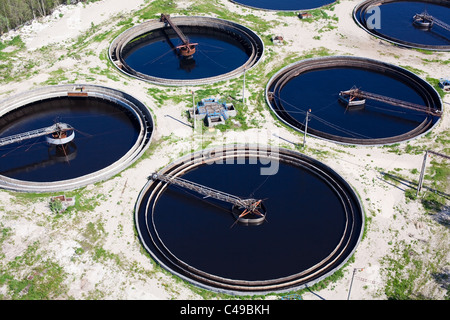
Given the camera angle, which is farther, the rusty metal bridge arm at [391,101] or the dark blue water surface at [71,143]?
the rusty metal bridge arm at [391,101]

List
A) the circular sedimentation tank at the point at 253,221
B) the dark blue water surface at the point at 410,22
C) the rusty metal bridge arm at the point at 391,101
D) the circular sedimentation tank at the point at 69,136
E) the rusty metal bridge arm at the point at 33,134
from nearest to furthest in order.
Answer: the circular sedimentation tank at the point at 253,221 → the circular sedimentation tank at the point at 69,136 → the rusty metal bridge arm at the point at 33,134 → the rusty metal bridge arm at the point at 391,101 → the dark blue water surface at the point at 410,22

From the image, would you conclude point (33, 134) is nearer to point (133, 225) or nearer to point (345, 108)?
point (133, 225)

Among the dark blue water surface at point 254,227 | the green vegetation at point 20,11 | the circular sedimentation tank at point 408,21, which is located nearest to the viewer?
the dark blue water surface at point 254,227

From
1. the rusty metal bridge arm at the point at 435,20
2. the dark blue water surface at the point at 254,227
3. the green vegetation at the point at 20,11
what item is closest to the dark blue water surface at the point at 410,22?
the rusty metal bridge arm at the point at 435,20

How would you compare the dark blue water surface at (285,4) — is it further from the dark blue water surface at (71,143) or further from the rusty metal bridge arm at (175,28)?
the dark blue water surface at (71,143)

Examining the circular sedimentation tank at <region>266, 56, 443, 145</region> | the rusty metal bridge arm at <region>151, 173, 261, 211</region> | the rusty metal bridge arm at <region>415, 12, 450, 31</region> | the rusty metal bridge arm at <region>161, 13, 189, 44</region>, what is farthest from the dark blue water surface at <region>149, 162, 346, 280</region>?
the rusty metal bridge arm at <region>415, 12, 450, 31</region>

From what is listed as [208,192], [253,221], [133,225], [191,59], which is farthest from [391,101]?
[133,225]

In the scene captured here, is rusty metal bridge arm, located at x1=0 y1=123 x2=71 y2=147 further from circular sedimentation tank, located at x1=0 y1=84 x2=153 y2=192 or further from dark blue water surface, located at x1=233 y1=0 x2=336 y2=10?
dark blue water surface, located at x1=233 y1=0 x2=336 y2=10

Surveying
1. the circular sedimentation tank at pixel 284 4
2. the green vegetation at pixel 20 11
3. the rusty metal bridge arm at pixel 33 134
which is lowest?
the rusty metal bridge arm at pixel 33 134
